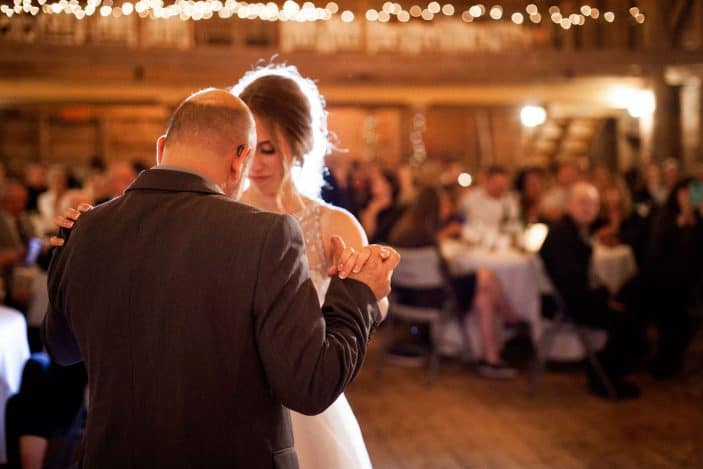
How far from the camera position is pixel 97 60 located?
1198cm

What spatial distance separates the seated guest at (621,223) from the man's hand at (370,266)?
498 centimetres

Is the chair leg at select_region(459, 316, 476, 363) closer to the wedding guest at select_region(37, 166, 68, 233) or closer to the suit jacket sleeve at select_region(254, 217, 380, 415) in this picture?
the suit jacket sleeve at select_region(254, 217, 380, 415)

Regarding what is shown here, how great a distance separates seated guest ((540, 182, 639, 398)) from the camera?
4914 mm

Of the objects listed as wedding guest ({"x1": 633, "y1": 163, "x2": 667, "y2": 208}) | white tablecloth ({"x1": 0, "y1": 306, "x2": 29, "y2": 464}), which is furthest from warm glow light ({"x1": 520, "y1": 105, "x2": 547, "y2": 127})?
white tablecloth ({"x1": 0, "y1": 306, "x2": 29, "y2": 464})

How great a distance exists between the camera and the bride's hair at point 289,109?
1.98 m

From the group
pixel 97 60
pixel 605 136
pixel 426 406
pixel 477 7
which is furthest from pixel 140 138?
pixel 426 406

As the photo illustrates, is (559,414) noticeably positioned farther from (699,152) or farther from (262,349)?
(699,152)

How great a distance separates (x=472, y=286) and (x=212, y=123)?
4599mm

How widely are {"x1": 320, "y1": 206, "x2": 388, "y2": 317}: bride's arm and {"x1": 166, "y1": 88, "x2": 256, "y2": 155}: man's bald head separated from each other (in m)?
0.70

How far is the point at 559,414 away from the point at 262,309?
12.2ft

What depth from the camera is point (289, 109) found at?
199cm

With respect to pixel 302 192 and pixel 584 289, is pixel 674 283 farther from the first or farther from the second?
pixel 302 192

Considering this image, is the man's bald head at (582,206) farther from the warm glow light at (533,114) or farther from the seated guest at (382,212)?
the warm glow light at (533,114)

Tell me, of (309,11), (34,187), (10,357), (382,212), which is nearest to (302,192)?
(10,357)
